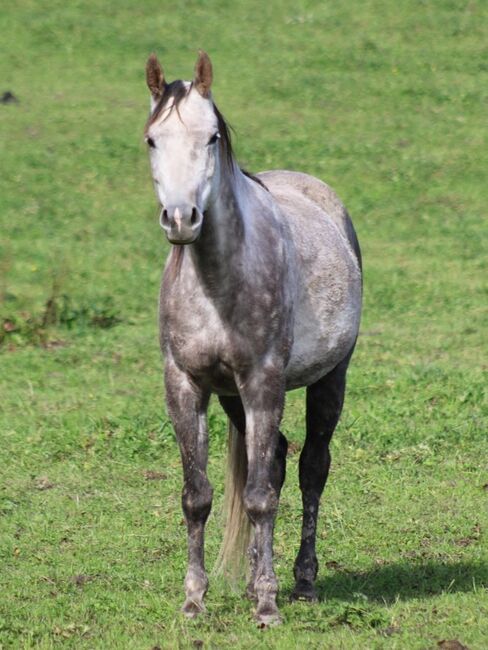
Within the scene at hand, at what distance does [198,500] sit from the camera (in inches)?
241

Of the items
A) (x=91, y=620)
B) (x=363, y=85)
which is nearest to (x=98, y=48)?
(x=363, y=85)

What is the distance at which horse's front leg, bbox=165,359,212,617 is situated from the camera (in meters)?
6.06

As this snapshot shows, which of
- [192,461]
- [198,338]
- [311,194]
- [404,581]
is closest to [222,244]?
[198,338]

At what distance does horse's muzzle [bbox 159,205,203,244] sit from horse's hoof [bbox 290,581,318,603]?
2.38m

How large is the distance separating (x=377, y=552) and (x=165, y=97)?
3335mm

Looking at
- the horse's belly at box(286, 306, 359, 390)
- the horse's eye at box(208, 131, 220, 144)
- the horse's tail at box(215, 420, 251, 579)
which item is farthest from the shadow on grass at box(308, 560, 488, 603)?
the horse's eye at box(208, 131, 220, 144)

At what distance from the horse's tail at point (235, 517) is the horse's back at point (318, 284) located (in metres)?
0.47

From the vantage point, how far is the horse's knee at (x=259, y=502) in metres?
6.04

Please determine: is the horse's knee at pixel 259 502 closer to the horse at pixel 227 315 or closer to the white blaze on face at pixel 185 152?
the horse at pixel 227 315

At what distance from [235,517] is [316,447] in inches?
29.7

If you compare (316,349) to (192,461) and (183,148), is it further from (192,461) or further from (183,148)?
(183,148)

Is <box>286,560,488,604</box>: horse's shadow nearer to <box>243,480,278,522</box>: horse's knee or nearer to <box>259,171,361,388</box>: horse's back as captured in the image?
<box>243,480,278,522</box>: horse's knee

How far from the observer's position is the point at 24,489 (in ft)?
29.5

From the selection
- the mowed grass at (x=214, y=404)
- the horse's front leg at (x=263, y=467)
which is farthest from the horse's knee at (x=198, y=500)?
the mowed grass at (x=214, y=404)
